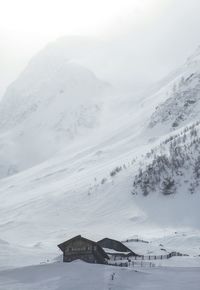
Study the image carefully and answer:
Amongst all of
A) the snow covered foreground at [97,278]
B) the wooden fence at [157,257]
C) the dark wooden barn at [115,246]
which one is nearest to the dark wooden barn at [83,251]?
the wooden fence at [157,257]

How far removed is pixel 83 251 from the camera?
7500cm

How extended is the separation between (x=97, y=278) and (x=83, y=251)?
25.6 metres

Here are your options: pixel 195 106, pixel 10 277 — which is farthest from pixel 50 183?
pixel 10 277

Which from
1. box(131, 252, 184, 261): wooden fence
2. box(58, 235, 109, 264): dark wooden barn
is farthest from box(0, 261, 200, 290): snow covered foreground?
box(131, 252, 184, 261): wooden fence

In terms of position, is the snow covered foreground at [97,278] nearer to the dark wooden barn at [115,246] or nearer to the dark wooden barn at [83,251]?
the dark wooden barn at [83,251]

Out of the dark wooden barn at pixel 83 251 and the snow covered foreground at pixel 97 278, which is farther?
the dark wooden barn at pixel 83 251

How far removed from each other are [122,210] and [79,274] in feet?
245

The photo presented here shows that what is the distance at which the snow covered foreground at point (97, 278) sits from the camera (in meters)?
46.5

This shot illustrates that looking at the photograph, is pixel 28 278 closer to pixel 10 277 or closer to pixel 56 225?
pixel 10 277

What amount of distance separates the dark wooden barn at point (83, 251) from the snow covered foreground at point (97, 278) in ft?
60.8

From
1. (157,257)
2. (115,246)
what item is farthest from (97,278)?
(115,246)

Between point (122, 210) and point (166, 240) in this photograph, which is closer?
point (166, 240)

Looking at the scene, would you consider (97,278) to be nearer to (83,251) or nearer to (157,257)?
(83,251)

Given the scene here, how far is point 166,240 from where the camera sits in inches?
3839
